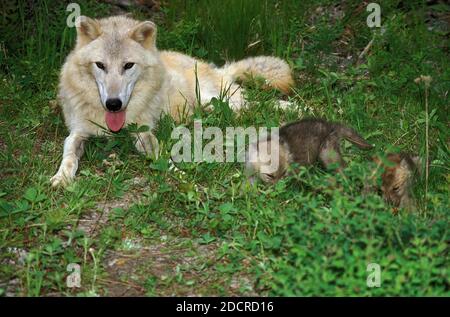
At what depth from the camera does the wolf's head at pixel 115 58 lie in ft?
18.8

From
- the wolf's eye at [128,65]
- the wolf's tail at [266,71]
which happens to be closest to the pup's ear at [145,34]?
the wolf's eye at [128,65]

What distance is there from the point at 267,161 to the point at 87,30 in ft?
6.37

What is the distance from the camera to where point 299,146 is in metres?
5.32

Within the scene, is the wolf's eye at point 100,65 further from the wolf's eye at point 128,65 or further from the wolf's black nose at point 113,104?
the wolf's black nose at point 113,104

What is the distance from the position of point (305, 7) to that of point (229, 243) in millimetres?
4263

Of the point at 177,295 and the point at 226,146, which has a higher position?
the point at 226,146

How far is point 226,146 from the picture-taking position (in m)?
5.79

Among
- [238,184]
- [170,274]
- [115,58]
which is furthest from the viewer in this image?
[115,58]

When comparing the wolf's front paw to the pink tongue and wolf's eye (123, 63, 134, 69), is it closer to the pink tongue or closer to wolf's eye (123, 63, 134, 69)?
the pink tongue

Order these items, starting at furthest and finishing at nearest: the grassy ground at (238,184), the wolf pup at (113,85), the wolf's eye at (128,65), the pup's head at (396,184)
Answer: the wolf's eye at (128,65) < the wolf pup at (113,85) < the pup's head at (396,184) < the grassy ground at (238,184)

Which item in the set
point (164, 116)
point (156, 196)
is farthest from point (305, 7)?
point (156, 196)

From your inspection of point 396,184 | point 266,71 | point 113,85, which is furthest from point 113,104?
point 396,184

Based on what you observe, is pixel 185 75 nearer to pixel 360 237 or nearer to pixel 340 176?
pixel 340 176

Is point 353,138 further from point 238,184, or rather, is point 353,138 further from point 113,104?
point 113,104
